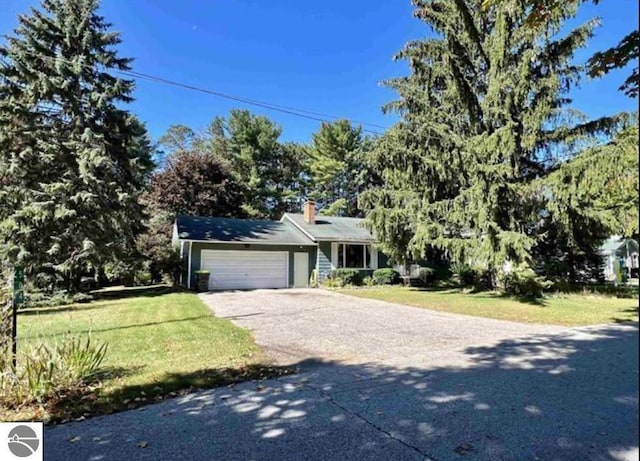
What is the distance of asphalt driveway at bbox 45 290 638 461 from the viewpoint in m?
2.99

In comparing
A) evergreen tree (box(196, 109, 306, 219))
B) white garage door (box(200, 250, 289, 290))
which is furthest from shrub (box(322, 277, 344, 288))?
evergreen tree (box(196, 109, 306, 219))

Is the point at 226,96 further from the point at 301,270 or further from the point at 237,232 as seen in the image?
the point at 301,270

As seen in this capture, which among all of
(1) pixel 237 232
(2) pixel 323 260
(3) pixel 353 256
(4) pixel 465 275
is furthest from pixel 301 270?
(4) pixel 465 275

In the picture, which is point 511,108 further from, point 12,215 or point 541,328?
point 12,215

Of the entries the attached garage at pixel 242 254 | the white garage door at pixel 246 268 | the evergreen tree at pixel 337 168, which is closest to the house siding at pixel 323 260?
the attached garage at pixel 242 254

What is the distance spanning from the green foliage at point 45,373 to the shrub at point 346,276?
15.3 meters

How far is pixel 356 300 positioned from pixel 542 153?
846cm

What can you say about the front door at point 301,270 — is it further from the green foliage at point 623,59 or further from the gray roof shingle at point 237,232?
the green foliage at point 623,59

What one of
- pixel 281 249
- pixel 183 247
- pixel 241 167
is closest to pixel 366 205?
pixel 281 249

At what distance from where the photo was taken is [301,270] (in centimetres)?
2084

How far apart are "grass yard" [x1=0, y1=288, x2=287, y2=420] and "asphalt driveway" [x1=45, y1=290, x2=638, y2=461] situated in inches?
16.8

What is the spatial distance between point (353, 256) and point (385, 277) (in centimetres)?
212

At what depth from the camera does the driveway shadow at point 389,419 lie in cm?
300

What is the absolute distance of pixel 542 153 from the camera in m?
14.1
